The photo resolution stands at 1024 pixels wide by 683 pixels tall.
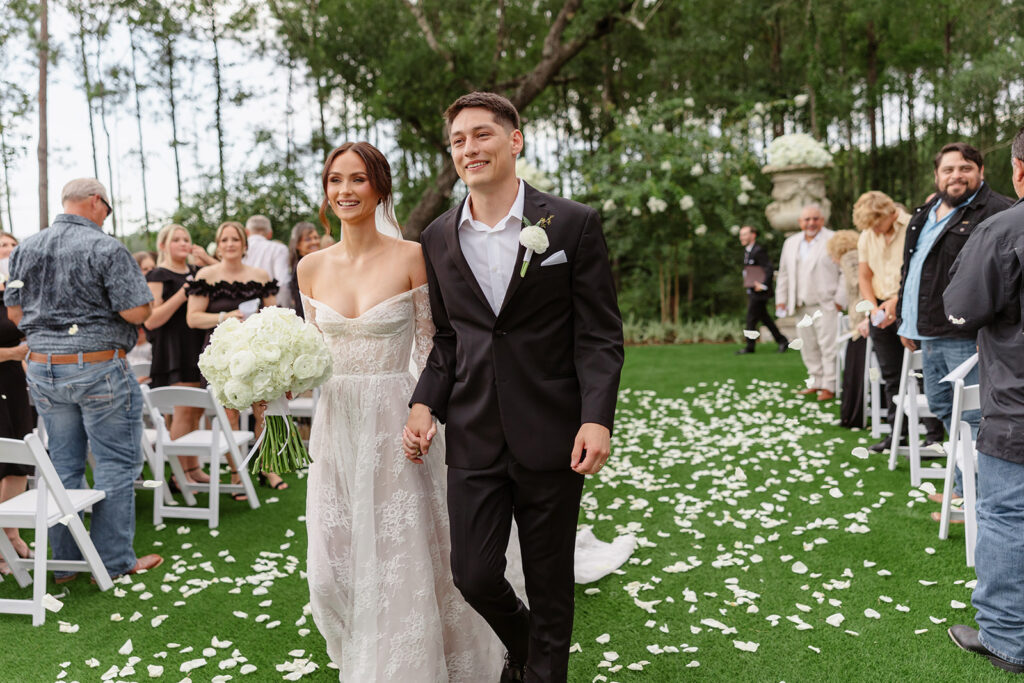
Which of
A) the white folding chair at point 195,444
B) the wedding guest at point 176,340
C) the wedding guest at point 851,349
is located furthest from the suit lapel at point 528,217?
the wedding guest at point 851,349

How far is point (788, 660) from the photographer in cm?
313

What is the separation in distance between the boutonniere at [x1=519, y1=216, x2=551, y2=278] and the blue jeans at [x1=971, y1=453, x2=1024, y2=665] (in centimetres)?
203

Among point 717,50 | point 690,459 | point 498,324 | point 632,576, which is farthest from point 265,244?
point 717,50

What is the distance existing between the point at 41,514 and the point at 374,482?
200 centimetres

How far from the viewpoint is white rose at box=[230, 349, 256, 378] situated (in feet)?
8.70

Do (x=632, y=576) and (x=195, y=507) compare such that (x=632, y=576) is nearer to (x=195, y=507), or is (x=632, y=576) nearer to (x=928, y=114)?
(x=195, y=507)

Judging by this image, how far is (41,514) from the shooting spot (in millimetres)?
3760

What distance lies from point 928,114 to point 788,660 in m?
20.5

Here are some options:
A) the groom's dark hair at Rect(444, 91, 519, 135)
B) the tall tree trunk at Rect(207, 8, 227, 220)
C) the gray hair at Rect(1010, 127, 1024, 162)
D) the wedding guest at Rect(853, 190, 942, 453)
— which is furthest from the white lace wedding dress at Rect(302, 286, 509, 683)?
the tall tree trunk at Rect(207, 8, 227, 220)

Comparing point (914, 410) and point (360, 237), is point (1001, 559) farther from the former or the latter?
point (360, 237)

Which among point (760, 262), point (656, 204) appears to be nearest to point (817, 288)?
point (760, 262)

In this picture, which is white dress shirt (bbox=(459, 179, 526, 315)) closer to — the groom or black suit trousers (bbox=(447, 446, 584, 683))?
the groom

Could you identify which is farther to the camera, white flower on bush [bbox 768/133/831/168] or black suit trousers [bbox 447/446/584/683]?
white flower on bush [bbox 768/133/831/168]

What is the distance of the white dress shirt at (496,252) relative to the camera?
2475 millimetres
